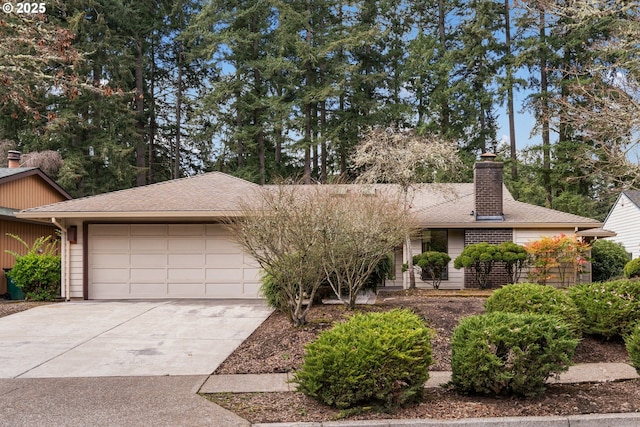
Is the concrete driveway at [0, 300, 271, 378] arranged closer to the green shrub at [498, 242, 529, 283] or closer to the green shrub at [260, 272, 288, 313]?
the green shrub at [260, 272, 288, 313]

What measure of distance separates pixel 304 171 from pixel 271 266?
20165 millimetres

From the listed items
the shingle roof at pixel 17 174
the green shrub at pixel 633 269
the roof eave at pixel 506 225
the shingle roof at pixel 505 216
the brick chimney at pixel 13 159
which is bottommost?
the green shrub at pixel 633 269

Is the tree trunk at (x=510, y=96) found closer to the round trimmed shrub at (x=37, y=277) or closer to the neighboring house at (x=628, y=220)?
the neighboring house at (x=628, y=220)

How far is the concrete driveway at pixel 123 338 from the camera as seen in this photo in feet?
20.0

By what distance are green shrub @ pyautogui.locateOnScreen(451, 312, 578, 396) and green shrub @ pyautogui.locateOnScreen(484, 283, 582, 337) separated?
4.89 feet

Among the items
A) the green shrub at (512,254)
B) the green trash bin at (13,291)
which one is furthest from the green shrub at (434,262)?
the green trash bin at (13,291)

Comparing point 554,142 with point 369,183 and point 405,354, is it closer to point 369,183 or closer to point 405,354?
point 369,183

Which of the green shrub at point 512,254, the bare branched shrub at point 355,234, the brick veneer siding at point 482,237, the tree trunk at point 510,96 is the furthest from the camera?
the tree trunk at point 510,96

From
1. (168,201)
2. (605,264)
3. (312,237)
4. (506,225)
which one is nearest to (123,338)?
(312,237)

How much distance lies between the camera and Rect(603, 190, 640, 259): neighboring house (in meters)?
22.5

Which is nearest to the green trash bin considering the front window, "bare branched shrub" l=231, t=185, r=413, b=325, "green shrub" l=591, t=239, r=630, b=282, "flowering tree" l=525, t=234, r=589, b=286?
"bare branched shrub" l=231, t=185, r=413, b=325

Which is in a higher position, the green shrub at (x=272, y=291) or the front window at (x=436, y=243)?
the front window at (x=436, y=243)

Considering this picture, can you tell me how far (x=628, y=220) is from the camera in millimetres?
23406

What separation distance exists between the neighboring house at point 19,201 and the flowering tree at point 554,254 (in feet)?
45.9
